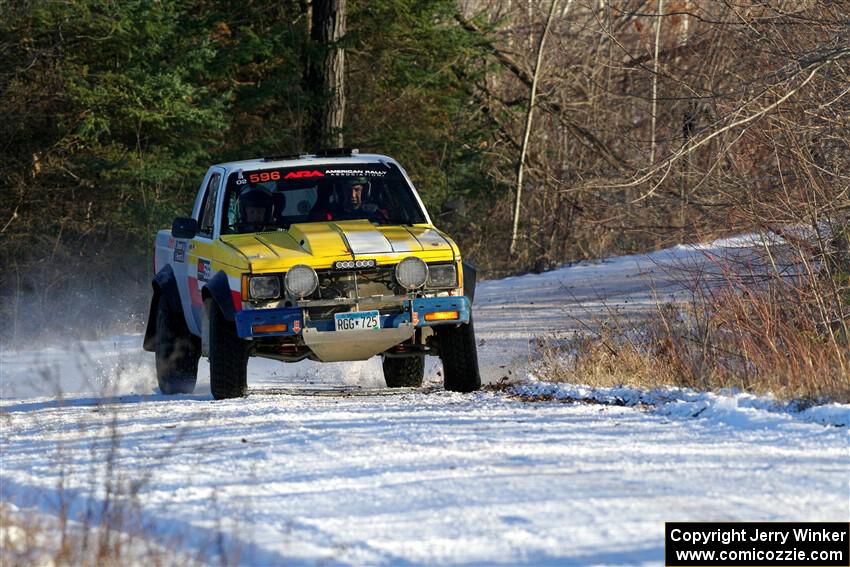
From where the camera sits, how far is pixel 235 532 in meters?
4.89

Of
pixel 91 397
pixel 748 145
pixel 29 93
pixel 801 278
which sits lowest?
pixel 91 397

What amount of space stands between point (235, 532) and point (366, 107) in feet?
75.5

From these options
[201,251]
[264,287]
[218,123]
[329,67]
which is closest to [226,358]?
[264,287]

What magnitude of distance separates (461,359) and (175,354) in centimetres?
285

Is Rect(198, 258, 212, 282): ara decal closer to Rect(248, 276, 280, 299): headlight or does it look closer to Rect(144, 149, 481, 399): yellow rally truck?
Rect(144, 149, 481, 399): yellow rally truck

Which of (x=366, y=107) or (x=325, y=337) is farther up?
(x=366, y=107)

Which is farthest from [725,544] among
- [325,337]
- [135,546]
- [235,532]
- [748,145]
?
[748,145]

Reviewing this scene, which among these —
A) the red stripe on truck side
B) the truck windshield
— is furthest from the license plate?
the red stripe on truck side

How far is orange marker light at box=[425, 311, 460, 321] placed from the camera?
9734 mm

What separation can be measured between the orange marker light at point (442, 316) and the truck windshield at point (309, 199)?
1.29 meters

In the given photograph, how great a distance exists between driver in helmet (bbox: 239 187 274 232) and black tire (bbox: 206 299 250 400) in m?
1.04

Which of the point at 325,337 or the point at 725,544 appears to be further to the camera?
the point at 325,337

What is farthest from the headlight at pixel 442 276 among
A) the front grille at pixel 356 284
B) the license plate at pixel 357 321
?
the license plate at pixel 357 321

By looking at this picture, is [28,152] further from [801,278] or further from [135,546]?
[135,546]
